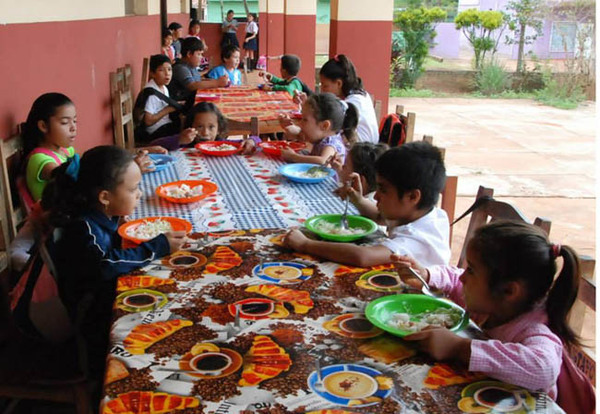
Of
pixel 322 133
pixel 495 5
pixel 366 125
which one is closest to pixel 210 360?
pixel 322 133

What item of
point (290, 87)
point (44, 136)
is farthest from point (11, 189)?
point (290, 87)

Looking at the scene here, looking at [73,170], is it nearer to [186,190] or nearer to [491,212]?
[186,190]

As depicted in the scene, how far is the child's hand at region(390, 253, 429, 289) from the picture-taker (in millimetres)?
1649

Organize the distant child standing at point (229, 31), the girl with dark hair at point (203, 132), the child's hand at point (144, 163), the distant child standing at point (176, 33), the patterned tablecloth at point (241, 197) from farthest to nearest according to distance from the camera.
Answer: the distant child standing at point (229, 31)
the distant child standing at point (176, 33)
the girl with dark hair at point (203, 132)
the child's hand at point (144, 163)
the patterned tablecloth at point (241, 197)

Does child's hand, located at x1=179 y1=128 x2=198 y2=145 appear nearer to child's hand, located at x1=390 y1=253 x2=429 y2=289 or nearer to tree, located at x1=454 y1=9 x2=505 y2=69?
child's hand, located at x1=390 y1=253 x2=429 y2=289

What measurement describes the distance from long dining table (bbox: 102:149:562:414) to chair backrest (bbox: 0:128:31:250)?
92cm

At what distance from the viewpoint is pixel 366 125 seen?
411cm

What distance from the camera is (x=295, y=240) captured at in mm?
1884

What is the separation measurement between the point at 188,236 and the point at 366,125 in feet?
7.81

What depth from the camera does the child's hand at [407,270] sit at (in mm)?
1649

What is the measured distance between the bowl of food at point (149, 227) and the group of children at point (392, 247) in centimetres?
5

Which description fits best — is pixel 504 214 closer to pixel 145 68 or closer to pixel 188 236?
pixel 188 236

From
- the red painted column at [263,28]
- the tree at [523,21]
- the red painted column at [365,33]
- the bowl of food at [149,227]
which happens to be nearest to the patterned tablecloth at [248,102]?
the red painted column at [365,33]

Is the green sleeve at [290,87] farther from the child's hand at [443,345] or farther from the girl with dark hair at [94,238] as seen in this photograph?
the child's hand at [443,345]
